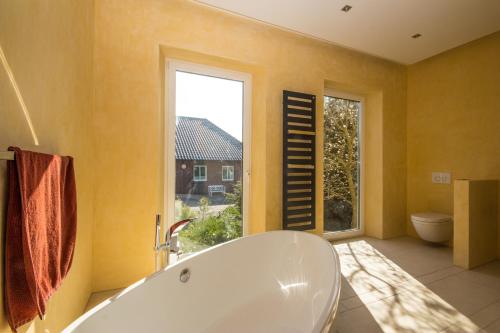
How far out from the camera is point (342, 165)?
3562 millimetres

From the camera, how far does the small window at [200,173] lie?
256 centimetres

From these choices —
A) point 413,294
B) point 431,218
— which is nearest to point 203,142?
point 413,294

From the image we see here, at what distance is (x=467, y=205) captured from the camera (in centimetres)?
252

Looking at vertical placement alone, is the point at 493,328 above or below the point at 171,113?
below

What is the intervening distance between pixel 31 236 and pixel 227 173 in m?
1.93

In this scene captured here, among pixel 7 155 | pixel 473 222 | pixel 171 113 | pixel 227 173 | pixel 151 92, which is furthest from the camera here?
pixel 227 173

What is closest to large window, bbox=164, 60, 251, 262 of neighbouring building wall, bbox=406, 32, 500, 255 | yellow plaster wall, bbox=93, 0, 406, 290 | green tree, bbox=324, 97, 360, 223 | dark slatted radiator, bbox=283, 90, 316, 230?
yellow plaster wall, bbox=93, 0, 406, 290

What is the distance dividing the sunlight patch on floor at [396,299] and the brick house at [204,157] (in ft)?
4.96

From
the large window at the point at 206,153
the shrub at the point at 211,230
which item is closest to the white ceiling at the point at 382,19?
the large window at the point at 206,153

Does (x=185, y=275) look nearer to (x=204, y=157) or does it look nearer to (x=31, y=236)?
(x=31, y=236)

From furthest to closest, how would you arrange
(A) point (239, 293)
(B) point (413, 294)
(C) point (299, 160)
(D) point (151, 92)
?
(C) point (299, 160)
(D) point (151, 92)
(B) point (413, 294)
(A) point (239, 293)

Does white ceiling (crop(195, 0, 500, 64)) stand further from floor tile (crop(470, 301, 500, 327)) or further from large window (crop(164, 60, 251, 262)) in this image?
floor tile (crop(470, 301, 500, 327))

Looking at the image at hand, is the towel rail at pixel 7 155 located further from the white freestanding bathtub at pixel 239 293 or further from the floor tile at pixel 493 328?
the floor tile at pixel 493 328

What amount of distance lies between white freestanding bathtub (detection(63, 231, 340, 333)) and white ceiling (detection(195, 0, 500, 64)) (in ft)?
6.64
